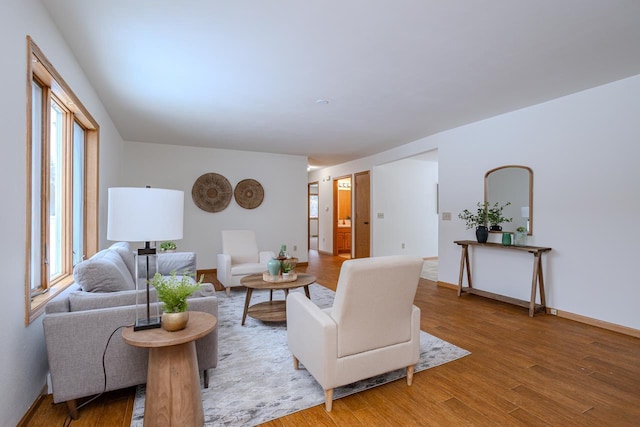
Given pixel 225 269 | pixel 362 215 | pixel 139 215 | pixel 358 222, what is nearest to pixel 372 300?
pixel 139 215

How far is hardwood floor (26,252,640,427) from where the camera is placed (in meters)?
1.77

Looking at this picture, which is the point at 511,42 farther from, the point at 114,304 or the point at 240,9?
the point at 114,304

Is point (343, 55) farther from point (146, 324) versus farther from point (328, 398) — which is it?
point (328, 398)

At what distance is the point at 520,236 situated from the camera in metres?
3.88

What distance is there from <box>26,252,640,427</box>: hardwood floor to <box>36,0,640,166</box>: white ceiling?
8.01 ft

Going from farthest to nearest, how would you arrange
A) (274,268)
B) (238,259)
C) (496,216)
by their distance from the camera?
1. (238,259)
2. (496,216)
3. (274,268)

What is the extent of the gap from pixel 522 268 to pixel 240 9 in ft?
13.4

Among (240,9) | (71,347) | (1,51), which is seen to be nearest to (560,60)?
(240,9)

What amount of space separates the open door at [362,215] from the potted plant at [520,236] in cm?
335

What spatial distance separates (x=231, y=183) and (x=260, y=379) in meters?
4.67

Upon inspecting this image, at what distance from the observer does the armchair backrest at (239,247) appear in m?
4.86

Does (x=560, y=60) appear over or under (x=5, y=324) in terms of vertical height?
over

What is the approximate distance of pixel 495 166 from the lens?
4.16 meters

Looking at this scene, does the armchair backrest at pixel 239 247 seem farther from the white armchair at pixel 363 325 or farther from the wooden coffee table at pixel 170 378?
the wooden coffee table at pixel 170 378
